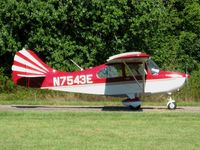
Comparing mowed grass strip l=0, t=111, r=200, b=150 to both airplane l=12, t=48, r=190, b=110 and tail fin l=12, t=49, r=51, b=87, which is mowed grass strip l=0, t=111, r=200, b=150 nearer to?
airplane l=12, t=48, r=190, b=110

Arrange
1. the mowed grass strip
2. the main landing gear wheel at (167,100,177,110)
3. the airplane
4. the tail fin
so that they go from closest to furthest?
the mowed grass strip, the main landing gear wheel at (167,100,177,110), the airplane, the tail fin

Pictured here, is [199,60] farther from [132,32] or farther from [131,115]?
[131,115]

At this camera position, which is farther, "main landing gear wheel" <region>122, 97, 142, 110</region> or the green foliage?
the green foliage

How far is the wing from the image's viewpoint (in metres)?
21.9

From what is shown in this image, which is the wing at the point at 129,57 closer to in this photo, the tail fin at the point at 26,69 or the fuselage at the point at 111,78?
the fuselage at the point at 111,78

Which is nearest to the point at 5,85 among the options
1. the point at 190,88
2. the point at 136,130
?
the point at 190,88

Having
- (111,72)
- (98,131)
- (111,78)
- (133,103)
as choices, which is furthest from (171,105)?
(98,131)

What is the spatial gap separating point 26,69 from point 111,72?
3644 millimetres

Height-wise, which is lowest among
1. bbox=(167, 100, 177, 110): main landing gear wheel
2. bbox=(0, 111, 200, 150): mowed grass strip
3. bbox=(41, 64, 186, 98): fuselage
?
bbox=(0, 111, 200, 150): mowed grass strip

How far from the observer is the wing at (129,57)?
861 inches

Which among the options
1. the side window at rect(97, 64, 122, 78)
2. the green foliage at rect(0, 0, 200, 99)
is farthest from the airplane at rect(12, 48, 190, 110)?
the green foliage at rect(0, 0, 200, 99)

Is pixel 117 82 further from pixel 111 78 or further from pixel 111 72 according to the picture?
pixel 111 72

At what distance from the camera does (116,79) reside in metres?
23.3

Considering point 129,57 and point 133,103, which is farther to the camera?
point 133,103
